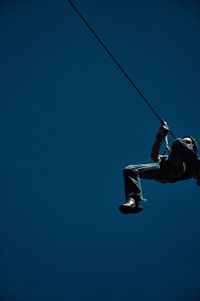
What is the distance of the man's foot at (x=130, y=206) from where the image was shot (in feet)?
22.6

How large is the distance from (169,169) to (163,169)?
106 mm

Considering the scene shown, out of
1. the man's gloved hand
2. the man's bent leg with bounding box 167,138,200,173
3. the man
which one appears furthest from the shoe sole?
the man's gloved hand

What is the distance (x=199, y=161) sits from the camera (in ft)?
23.1

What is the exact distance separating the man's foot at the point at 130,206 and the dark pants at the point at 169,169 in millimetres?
120

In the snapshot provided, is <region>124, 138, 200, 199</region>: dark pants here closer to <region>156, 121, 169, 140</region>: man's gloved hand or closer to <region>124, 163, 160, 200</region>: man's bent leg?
<region>124, 163, 160, 200</region>: man's bent leg

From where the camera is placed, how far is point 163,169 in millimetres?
7828

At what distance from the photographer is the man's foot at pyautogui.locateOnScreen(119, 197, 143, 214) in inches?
271

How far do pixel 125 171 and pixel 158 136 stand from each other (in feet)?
2.93

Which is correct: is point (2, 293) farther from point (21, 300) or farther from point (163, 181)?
point (163, 181)

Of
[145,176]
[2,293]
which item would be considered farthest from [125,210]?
[2,293]

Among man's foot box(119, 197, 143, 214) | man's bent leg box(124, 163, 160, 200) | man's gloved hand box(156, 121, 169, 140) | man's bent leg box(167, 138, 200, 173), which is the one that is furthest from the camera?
man's gloved hand box(156, 121, 169, 140)

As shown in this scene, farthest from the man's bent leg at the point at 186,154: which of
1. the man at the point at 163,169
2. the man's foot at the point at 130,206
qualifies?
the man's foot at the point at 130,206

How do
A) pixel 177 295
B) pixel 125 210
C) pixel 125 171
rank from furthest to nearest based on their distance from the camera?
1. pixel 177 295
2. pixel 125 171
3. pixel 125 210

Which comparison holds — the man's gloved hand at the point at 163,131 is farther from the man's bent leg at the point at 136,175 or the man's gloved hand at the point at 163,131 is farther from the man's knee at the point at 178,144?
the man's knee at the point at 178,144
